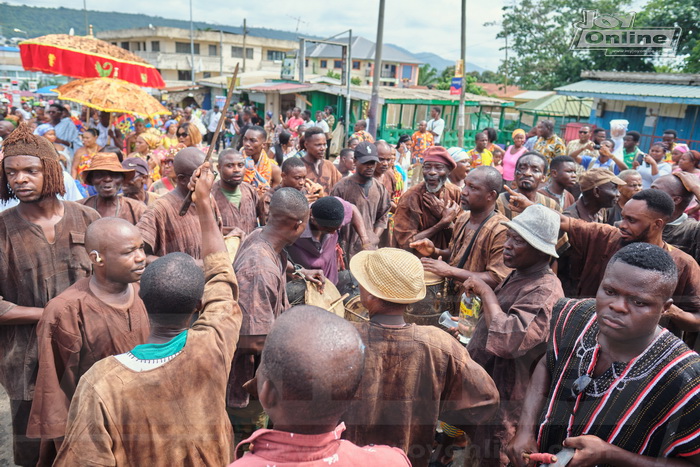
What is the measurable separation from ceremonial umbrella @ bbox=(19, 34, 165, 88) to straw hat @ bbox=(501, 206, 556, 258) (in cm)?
830

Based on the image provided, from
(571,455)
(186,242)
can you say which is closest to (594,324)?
(571,455)

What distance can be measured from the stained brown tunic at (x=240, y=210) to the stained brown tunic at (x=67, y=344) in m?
2.29

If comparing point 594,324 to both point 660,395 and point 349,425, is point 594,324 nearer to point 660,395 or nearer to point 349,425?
point 660,395

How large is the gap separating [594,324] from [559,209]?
3.12m

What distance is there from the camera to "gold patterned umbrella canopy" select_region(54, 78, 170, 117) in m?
7.54

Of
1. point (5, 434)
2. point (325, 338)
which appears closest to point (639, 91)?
point (325, 338)

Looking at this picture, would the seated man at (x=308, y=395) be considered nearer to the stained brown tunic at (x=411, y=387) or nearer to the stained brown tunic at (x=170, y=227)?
the stained brown tunic at (x=411, y=387)

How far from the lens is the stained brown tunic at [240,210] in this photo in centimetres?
470

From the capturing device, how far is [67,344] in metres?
2.32

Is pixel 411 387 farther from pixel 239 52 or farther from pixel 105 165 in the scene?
pixel 239 52

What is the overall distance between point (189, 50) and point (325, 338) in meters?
58.9

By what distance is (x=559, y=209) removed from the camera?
5.05m
